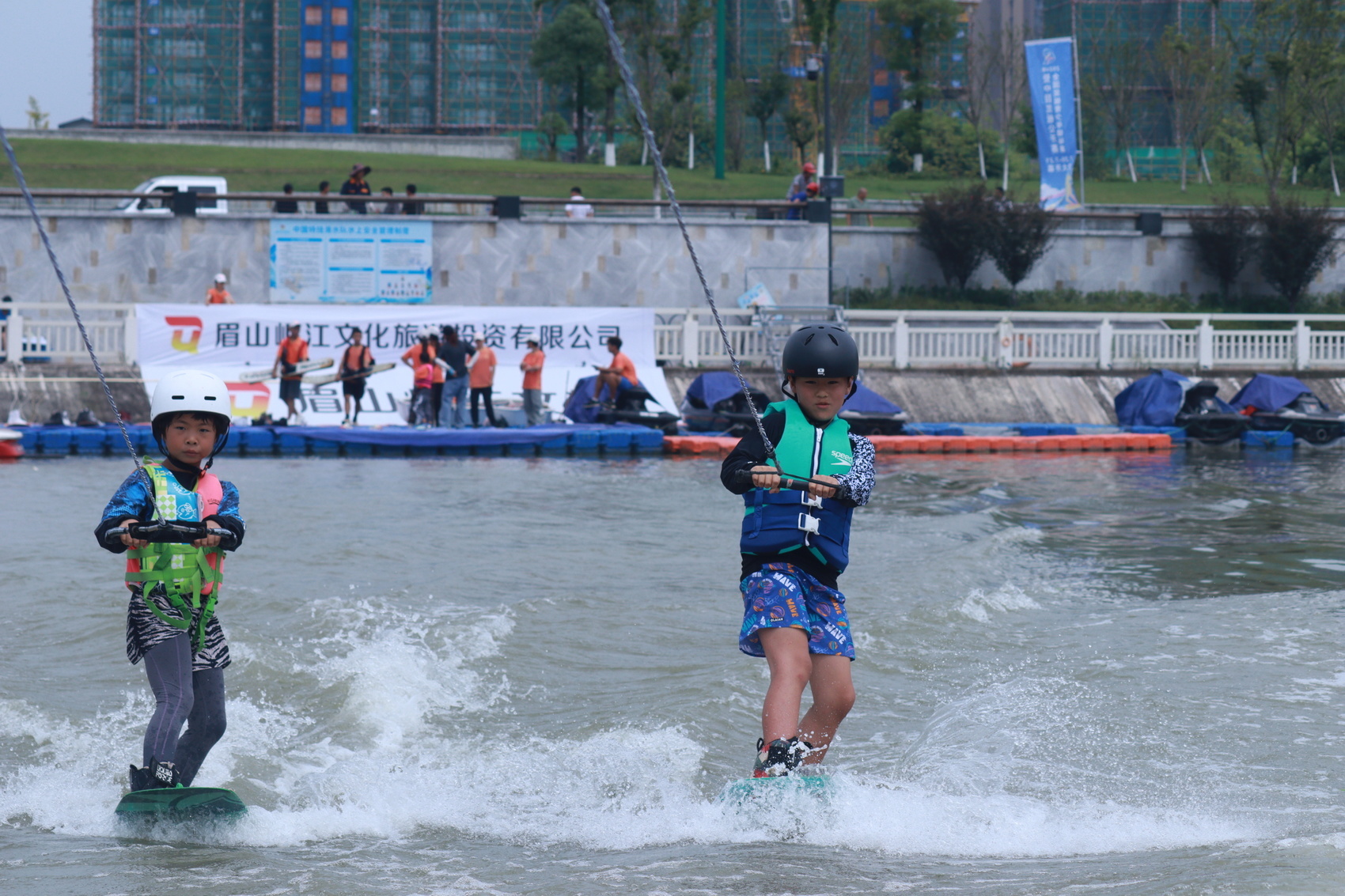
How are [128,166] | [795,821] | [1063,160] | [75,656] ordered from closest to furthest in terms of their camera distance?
[795,821]
[75,656]
[1063,160]
[128,166]

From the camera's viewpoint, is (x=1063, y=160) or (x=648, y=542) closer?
(x=648, y=542)

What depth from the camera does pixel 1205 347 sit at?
25688 mm

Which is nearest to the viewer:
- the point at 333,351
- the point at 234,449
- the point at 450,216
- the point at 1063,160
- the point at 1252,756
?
the point at 1252,756

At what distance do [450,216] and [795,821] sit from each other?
79.5 ft

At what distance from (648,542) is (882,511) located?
3.15m

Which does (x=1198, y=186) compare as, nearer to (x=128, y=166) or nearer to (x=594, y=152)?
(x=594, y=152)

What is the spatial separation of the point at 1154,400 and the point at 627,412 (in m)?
8.61

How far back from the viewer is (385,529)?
13180 millimetres

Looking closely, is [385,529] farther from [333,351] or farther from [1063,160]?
[1063,160]

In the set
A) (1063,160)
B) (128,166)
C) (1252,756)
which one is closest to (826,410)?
(1252,756)

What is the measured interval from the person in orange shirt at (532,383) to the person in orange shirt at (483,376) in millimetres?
515

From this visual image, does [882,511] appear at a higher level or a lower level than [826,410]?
lower

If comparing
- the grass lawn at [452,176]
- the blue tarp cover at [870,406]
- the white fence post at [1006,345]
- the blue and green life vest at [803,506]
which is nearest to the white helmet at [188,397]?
the blue and green life vest at [803,506]

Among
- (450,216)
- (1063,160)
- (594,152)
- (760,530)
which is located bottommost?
(760,530)
